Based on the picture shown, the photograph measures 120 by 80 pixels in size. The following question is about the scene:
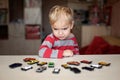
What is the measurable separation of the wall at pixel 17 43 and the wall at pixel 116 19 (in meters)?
1.31

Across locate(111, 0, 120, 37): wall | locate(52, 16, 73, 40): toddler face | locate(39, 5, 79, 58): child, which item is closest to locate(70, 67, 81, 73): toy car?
locate(39, 5, 79, 58): child

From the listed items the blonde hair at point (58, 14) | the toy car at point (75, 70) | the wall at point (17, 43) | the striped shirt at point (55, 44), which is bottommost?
the wall at point (17, 43)

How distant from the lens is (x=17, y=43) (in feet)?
12.8

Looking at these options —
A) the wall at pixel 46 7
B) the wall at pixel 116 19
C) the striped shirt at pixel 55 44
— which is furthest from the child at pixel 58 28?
the wall at pixel 46 7

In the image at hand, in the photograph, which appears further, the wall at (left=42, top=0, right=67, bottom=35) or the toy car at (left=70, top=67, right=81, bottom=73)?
the wall at (left=42, top=0, right=67, bottom=35)

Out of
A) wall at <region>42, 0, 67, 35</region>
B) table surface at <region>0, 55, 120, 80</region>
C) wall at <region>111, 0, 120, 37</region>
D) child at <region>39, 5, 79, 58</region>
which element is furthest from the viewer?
wall at <region>42, 0, 67, 35</region>

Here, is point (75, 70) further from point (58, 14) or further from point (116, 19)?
point (116, 19)

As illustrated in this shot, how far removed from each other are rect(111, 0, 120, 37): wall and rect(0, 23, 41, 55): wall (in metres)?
1.31

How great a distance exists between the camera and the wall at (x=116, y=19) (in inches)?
136

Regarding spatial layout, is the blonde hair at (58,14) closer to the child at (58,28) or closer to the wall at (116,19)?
the child at (58,28)

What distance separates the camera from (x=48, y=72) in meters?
0.69

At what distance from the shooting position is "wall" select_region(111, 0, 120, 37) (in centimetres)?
345

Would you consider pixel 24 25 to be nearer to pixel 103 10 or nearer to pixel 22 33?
pixel 22 33

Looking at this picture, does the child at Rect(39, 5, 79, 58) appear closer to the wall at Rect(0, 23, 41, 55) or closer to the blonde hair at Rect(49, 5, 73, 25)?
the blonde hair at Rect(49, 5, 73, 25)
